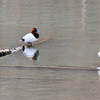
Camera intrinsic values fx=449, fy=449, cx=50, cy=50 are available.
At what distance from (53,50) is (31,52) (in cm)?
47

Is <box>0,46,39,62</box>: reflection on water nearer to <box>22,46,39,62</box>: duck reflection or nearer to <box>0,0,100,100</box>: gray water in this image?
<box>22,46,39,62</box>: duck reflection

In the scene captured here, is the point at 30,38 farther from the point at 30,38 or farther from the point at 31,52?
the point at 31,52

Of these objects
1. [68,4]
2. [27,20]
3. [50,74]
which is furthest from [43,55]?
[68,4]

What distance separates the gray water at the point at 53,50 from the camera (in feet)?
22.8

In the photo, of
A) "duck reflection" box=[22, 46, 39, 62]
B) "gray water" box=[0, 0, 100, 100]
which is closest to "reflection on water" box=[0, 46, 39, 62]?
"duck reflection" box=[22, 46, 39, 62]

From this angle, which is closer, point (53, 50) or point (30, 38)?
point (53, 50)

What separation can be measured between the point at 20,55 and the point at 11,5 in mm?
7324

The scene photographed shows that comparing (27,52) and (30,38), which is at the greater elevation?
(30,38)

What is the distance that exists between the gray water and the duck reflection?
0.09 meters

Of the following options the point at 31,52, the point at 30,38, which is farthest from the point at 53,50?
the point at 30,38

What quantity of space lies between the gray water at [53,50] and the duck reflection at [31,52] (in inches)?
3.7

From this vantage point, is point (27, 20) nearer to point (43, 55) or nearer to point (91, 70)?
point (43, 55)

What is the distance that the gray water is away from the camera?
6.95 meters

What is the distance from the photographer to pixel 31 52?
31.4ft
